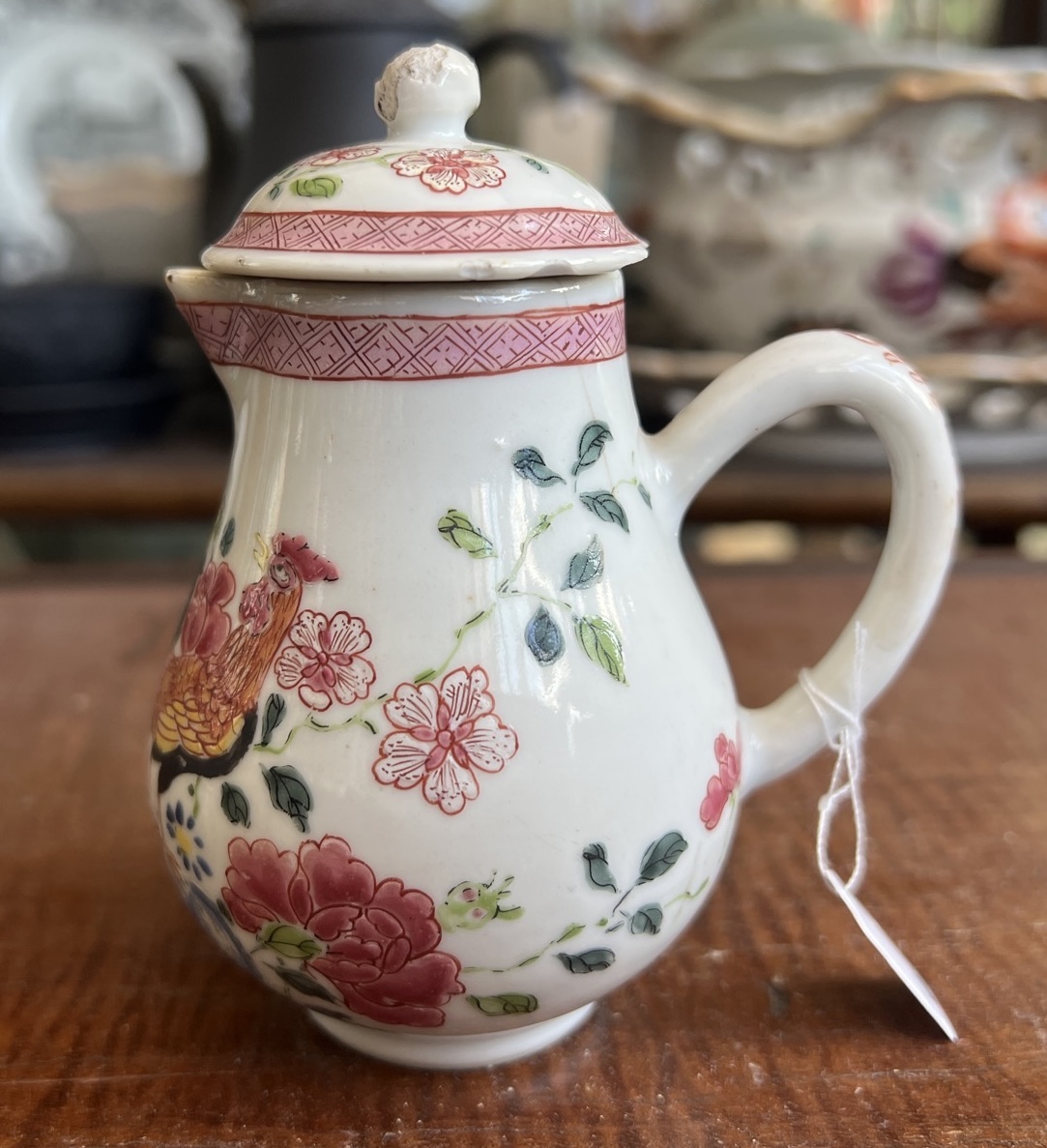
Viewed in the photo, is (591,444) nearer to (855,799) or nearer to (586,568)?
(586,568)

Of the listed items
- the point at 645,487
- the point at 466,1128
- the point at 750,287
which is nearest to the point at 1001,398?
the point at 750,287

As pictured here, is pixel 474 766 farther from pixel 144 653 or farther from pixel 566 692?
pixel 144 653

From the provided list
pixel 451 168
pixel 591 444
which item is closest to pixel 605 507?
pixel 591 444

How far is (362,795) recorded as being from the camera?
→ 1.22ft

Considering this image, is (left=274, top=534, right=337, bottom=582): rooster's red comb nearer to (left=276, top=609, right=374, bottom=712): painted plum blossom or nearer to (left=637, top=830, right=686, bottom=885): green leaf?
(left=276, top=609, right=374, bottom=712): painted plum blossom

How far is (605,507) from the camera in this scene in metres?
0.40

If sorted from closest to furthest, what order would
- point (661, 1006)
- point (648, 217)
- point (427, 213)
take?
point (427, 213) → point (661, 1006) → point (648, 217)

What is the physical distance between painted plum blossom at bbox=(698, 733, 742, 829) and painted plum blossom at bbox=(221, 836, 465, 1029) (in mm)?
102

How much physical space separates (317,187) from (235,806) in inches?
8.1

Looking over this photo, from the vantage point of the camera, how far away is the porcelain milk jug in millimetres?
371

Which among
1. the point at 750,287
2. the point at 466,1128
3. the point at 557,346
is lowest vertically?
the point at 466,1128

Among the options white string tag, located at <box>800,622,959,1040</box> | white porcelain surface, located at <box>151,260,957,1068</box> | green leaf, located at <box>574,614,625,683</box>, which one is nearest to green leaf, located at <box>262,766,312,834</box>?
white porcelain surface, located at <box>151,260,957,1068</box>

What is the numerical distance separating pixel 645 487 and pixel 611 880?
0.46 ft

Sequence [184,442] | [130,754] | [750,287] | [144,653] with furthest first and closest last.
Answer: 1. [184,442]
2. [750,287]
3. [144,653]
4. [130,754]
